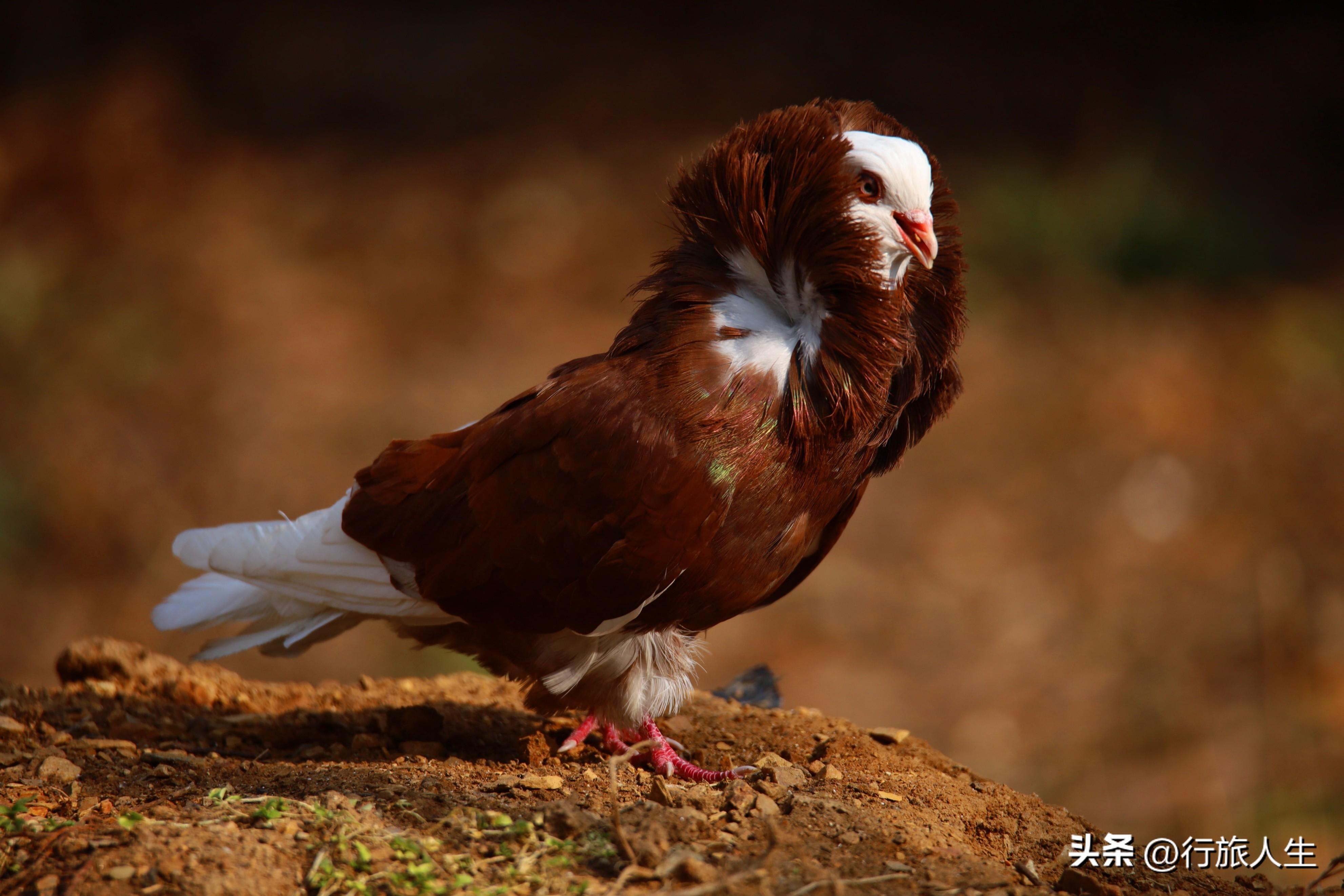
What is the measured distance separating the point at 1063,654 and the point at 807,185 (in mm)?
5667

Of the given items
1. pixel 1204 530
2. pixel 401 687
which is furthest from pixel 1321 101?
pixel 401 687

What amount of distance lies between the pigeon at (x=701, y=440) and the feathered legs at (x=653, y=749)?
1 cm

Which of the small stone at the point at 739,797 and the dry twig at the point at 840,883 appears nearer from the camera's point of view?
the dry twig at the point at 840,883

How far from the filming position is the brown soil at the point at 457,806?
2490mm

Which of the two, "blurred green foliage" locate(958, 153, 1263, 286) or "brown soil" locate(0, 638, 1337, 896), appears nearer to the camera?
"brown soil" locate(0, 638, 1337, 896)

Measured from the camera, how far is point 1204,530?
27.5 feet

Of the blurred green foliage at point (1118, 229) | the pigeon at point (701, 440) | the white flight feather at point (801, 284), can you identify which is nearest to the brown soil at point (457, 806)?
the pigeon at point (701, 440)

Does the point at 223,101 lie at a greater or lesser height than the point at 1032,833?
greater

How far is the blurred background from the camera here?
7.63 m

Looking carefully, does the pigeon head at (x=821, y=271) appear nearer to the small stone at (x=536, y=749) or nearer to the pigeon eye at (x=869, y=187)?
the pigeon eye at (x=869, y=187)

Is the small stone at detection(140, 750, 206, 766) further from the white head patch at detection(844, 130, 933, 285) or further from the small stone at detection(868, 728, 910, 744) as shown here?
the white head patch at detection(844, 130, 933, 285)

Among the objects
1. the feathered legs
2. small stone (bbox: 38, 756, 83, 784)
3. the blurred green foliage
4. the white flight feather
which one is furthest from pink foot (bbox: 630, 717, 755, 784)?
the blurred green foliage


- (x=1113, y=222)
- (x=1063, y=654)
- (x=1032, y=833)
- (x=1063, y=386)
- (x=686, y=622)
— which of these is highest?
(x=1113, y=222)

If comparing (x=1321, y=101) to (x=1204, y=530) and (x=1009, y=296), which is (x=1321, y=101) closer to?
(x=1009, y=296)
